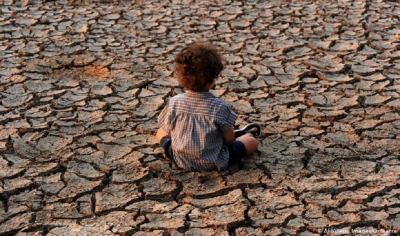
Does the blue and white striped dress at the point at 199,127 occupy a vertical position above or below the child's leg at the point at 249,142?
Result: above

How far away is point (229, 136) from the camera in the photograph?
3.62 metres

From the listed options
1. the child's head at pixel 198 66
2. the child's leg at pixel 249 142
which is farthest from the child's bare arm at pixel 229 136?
the child's head at pixel 198 66

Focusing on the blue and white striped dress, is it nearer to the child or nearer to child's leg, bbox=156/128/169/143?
the child

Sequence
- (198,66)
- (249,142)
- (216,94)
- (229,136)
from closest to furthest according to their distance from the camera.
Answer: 1. (198,66)
2. (229,136)
3. (249,142)
4. (216,94)

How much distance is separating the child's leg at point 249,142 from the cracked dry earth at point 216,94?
6 centimetres

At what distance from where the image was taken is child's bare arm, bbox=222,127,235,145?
3594mm

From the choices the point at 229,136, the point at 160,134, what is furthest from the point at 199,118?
the point at 160,134

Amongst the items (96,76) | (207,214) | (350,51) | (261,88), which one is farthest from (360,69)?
(207,214)

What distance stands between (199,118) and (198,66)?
0.85ft

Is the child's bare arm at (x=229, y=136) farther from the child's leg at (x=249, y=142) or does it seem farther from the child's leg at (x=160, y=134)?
the child's leg at (x=160, y=134)

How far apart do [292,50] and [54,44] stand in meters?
1.90

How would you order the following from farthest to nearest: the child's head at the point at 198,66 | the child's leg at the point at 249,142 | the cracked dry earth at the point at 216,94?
the child's leg at the point at 249,142
the child's head at the point at 198,66
the cracked dry earth at the point at 216,94

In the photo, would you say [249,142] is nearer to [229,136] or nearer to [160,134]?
[229,136]

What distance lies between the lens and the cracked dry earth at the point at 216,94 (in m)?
3.31
